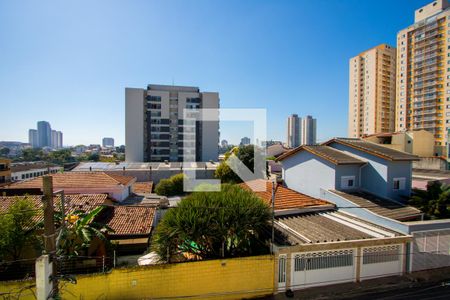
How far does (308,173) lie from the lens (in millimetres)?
15312

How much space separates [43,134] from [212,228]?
24179cm

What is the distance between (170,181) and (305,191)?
16.6 m

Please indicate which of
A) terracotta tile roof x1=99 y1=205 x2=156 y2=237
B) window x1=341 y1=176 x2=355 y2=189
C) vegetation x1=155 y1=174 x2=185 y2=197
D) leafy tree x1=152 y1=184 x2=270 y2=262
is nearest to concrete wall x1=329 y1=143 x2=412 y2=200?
window x1=341 y1=176 x2=355 y2=189

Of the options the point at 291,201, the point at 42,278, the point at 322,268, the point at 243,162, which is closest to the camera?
the point at 42,278

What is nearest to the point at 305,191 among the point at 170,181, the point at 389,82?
the point at 170,181

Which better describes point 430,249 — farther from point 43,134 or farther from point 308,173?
point 43,134

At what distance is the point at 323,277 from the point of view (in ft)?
29.5

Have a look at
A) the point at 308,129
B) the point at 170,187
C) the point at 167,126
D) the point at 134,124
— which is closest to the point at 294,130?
the point at 308,129

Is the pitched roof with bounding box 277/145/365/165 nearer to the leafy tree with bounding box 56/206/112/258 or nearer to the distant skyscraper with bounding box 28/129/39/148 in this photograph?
the leafy tree with bounding box 56/206/112/258

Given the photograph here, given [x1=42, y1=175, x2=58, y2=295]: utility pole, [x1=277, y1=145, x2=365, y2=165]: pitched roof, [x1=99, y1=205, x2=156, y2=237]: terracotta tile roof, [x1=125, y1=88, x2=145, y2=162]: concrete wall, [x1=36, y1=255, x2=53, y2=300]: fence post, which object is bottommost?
[x1=99, y1=205, x2=156, y2=237]: terracotta tile roof

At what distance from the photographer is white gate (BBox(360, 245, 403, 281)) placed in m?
9.35

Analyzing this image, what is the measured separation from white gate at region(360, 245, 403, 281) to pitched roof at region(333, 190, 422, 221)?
174 cm

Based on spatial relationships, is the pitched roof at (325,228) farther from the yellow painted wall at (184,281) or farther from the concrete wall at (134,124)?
the concrete wall at (134,124)

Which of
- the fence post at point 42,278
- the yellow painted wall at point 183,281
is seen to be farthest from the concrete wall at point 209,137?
the fence post at point 42,278
